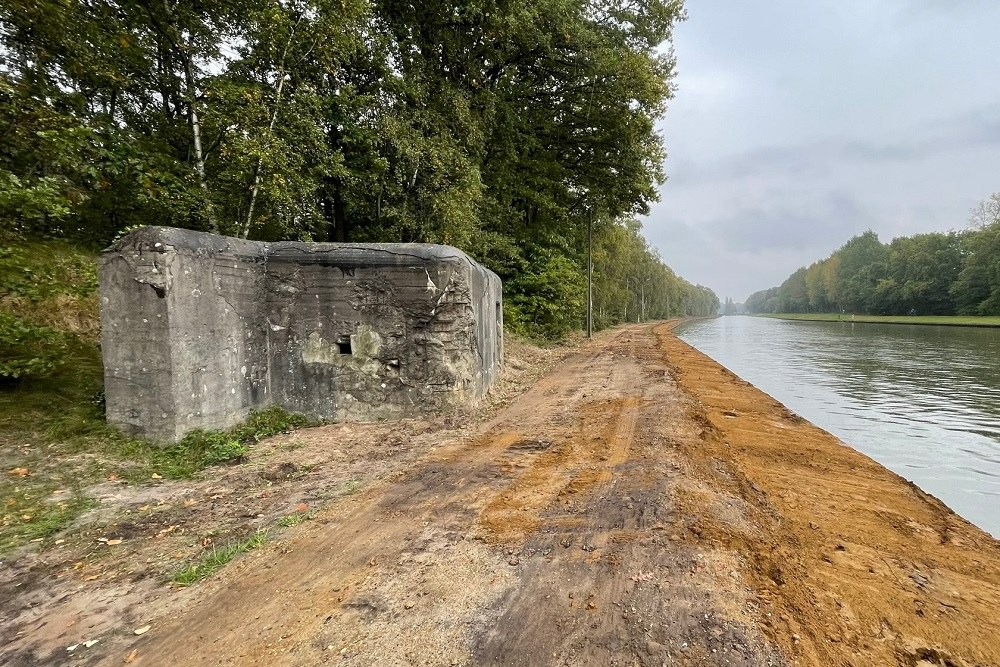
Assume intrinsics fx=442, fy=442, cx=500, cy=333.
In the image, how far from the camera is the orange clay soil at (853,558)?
215 cm

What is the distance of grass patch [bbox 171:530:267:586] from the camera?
266 cm

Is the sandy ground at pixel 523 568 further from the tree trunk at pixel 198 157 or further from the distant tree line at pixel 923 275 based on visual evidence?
the distant tree line at pixel 923 275

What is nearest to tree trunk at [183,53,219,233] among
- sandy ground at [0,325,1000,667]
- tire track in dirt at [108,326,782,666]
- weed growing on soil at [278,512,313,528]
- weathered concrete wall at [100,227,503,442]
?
weathered concrete wall at [100,227,503,442]

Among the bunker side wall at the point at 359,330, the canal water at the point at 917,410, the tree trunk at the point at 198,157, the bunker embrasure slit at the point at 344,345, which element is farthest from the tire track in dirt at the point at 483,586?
the tree trunk at the point at 198,157

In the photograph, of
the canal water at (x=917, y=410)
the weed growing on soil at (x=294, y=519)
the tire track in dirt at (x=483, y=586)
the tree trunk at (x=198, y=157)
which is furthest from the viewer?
the tree trunk at (x=198, y=157)

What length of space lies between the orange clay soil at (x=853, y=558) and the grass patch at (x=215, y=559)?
3129 millimetres

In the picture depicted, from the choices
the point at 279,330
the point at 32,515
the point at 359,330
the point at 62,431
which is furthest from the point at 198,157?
the point at 32,515

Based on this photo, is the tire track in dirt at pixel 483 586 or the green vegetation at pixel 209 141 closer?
→ the tire track in dirt at pixel 483 586

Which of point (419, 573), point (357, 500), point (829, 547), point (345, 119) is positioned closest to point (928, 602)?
point (829, 547)

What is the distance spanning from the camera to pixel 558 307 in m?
18.4

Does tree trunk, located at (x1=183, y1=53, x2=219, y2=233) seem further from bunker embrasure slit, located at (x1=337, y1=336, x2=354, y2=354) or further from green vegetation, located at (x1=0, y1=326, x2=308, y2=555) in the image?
bunker embrasure slit, located at (x1=337, y1=336, x2=354, y2=354)

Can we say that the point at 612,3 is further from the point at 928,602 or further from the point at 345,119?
the point at 928,602

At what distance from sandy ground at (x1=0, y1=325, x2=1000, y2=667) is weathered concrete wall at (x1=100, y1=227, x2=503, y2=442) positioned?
114cm

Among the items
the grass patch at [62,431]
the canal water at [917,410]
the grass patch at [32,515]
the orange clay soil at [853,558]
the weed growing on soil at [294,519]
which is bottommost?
the canal water at [917,410]
